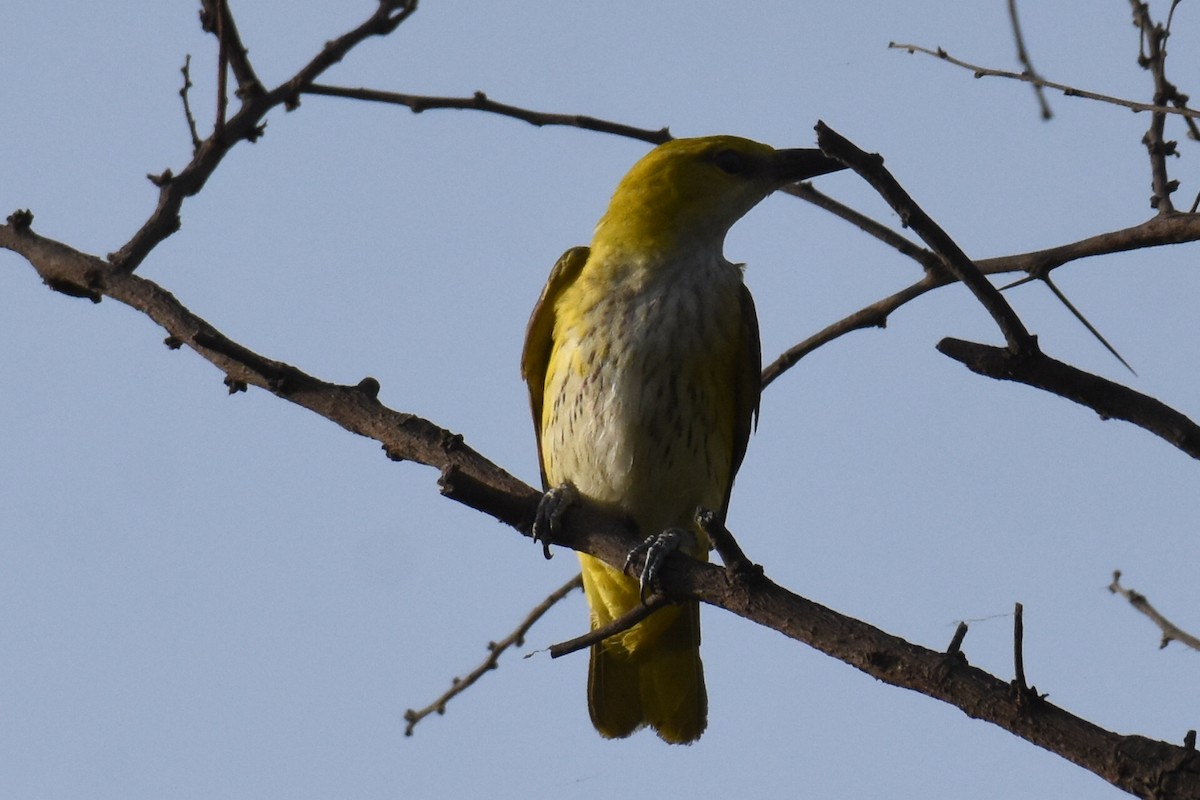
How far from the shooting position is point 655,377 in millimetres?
4539

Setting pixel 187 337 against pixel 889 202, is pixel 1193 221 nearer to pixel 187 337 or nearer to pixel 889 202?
pixel 889 202

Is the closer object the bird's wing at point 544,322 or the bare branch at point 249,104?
the bare branch at point 249,104

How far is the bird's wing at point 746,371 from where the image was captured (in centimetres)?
482

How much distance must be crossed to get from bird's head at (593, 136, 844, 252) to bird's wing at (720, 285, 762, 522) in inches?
12.8

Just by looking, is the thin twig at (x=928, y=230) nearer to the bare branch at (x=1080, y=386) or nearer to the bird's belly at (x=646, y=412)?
the bare branch at (x=1080, y=386)

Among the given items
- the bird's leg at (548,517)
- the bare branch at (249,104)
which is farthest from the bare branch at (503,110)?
the bird's leg at (548,517)

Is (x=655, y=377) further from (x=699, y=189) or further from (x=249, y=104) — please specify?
(x=249, y=104)

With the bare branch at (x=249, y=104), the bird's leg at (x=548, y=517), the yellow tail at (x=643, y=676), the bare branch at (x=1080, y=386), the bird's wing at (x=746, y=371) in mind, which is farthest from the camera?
the yellow tail at (x=643, y=676)

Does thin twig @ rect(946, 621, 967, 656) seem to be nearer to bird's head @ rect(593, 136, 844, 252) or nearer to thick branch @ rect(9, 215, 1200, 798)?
thick branch @ rect(9, 215, 1200, 798)

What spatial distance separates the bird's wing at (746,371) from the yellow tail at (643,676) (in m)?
0.71

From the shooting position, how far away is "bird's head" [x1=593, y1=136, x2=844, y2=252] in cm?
501

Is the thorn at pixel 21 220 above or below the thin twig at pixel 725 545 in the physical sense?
above

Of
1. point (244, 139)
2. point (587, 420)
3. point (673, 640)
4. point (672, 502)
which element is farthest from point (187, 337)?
point (673, 640)

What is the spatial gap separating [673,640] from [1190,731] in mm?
2686
